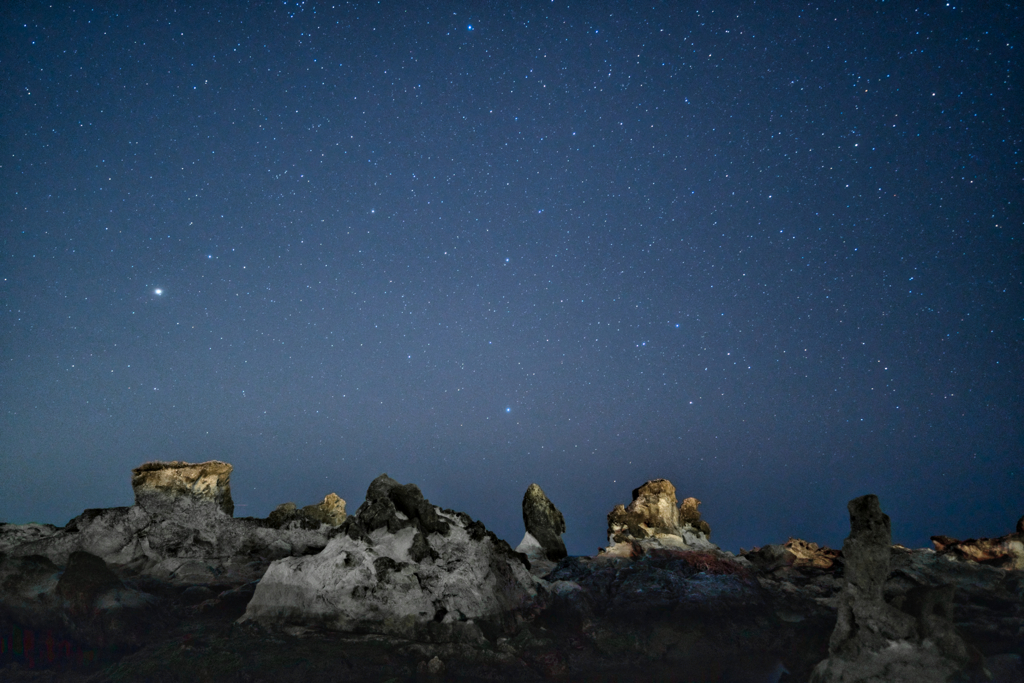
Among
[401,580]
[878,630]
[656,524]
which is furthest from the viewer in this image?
[656,524]

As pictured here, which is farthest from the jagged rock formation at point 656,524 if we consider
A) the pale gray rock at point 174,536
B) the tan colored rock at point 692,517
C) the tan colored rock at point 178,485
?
the tan colored rock at point 178,485

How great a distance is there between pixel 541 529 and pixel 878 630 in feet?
66.1

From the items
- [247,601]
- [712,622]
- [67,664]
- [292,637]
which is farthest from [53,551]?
[712,622]

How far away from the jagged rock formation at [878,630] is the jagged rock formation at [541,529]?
16.9 meters

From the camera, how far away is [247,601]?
20328mm

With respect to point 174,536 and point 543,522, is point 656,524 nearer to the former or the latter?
point 543,522

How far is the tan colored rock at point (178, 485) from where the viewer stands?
23.9 meters

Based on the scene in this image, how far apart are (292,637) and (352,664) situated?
253 cm

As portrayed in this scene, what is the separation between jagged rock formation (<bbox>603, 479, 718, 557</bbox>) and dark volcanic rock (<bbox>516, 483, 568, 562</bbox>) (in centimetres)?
323

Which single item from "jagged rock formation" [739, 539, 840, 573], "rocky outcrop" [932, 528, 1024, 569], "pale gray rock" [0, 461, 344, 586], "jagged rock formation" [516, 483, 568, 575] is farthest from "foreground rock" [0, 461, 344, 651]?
"rocky outcrop" [932, 528, 1024, 569]

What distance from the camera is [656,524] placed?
34.7 meters

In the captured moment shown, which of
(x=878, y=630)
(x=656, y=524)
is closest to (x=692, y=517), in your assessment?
(x=656, y=524)

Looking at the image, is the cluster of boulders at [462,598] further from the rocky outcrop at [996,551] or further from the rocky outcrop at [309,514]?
the rocky outcrop at [309,514]

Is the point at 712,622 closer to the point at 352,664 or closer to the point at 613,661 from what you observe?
the point at 613,661
